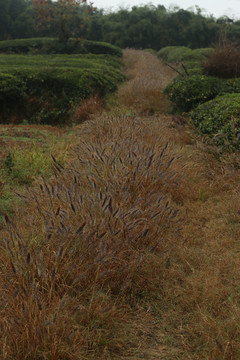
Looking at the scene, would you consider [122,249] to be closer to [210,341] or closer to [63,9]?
[210,341]

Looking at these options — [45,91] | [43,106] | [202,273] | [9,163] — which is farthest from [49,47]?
[202,273]

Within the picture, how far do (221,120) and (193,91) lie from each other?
2730mm

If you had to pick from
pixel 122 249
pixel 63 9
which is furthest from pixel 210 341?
pixel 63 9

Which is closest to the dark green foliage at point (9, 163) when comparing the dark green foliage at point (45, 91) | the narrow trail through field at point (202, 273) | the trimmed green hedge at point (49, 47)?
the narrow trail through field at point (202, 273)

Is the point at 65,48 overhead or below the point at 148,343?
overhead

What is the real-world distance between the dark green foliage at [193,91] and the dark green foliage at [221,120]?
127 centimetres

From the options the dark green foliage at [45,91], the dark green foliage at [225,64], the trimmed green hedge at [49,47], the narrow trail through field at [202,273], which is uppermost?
the trimmed green hedge at [49,47]

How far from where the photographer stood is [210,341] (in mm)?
2145

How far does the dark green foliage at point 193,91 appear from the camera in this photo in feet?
26.6

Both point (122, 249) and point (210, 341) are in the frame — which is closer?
point (210, 341)

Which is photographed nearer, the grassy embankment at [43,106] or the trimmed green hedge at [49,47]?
the grassy embankment at [43,106]

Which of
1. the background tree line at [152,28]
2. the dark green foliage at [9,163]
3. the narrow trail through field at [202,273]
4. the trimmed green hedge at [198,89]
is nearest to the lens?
the narrow trail through field at [202,273]

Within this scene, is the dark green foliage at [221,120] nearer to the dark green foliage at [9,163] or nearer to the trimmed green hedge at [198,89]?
the trimmed green hedge at [198,89]

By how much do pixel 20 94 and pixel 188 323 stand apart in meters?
8.64
